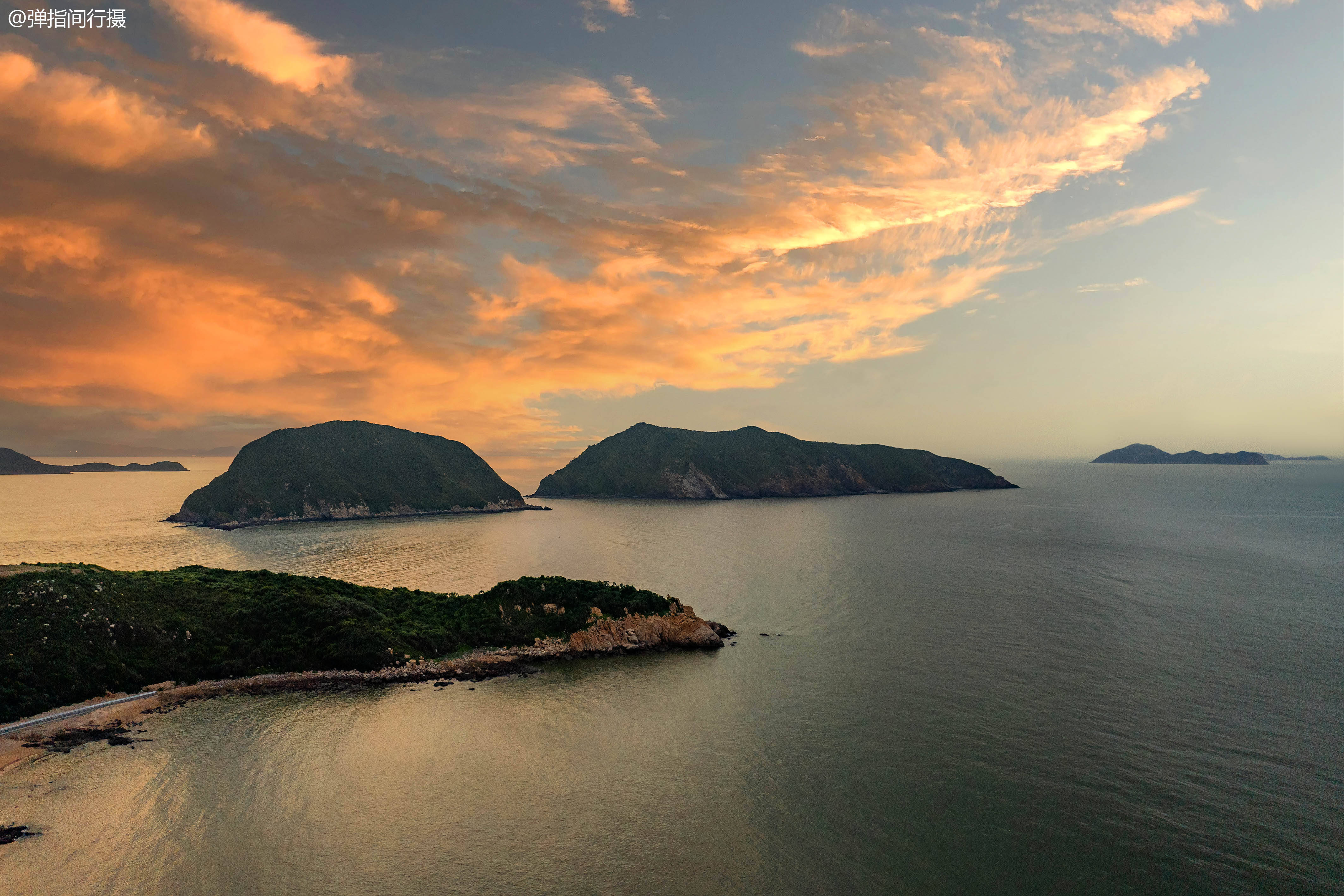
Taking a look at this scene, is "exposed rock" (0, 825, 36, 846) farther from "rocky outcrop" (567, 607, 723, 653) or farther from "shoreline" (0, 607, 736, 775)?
"rocky outcrop" (567, 607, 723, 653)

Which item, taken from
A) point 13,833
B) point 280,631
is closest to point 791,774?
point 13,833

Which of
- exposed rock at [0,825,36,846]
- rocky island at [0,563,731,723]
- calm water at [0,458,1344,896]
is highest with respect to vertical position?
rocky island at [0,563,731,723]

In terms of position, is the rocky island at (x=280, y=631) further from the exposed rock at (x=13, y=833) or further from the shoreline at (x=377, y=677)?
the exposed rock at (x=13, y=833)

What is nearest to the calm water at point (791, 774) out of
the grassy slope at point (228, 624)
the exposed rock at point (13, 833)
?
the exposed rock at point (13, 833)

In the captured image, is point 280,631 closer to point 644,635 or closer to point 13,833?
point 13,833

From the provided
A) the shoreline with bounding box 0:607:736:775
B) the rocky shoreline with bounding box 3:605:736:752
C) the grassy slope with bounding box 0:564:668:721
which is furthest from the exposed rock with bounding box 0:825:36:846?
the grassy slope with bounding box 0:564:668:721

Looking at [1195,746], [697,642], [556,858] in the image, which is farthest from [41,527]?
[1195,746]

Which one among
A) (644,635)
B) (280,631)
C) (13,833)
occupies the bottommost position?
(13,833)
